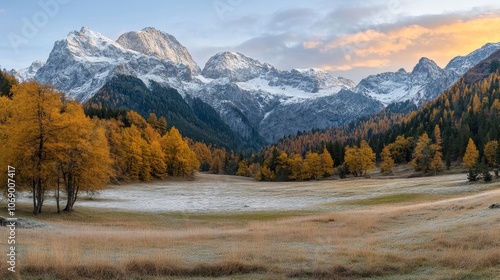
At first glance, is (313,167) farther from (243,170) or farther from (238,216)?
(238,216)

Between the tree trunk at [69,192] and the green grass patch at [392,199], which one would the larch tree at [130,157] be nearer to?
the tree trunk at [69,192]

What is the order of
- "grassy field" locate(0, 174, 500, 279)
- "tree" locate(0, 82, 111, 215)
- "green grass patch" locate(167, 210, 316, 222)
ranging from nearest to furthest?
1. "grassy field" locate(0, 174, 500, 279)
2. "tree" locate(0, 82, 111, 215)
3. "green grass patch" locate(167, 210, 316, 222)

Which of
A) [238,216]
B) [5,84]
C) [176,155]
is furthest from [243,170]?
[238,216]

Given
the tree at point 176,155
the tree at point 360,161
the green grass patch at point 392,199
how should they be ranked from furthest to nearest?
the tree at point 176,155
the tree at point 360,161
the green grass patch at point 392,199

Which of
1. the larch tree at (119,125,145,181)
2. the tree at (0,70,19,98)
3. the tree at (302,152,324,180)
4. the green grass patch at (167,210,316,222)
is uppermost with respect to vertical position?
the tree at (0,70,19,98)

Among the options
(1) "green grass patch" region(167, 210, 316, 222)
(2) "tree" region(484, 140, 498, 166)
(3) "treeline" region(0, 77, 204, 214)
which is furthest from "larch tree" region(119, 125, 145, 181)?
(2) "tree" region(484, 140, 498, 166)

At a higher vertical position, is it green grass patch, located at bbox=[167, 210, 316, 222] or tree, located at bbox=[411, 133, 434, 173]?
tree, located at bbox=[411, 133, 434, 173]

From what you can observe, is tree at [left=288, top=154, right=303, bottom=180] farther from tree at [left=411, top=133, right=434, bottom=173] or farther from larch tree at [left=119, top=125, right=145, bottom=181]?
larch tree at [left=119, top=125, right=145, bottom=181]

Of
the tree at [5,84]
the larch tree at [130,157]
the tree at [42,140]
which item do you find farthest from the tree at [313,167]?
the tree at [42,140]

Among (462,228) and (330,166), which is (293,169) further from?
(462,228)

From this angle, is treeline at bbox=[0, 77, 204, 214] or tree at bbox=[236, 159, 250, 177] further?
tree at bbox=[236, 159, 250, 177]

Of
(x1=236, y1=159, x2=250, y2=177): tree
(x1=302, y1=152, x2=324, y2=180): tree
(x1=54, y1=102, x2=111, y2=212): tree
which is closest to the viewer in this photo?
(x1=54, y1=102, x2=111, y2=212): tree

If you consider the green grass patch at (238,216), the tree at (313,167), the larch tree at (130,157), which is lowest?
the green grass patch at (238,216)

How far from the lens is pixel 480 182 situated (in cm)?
6588
